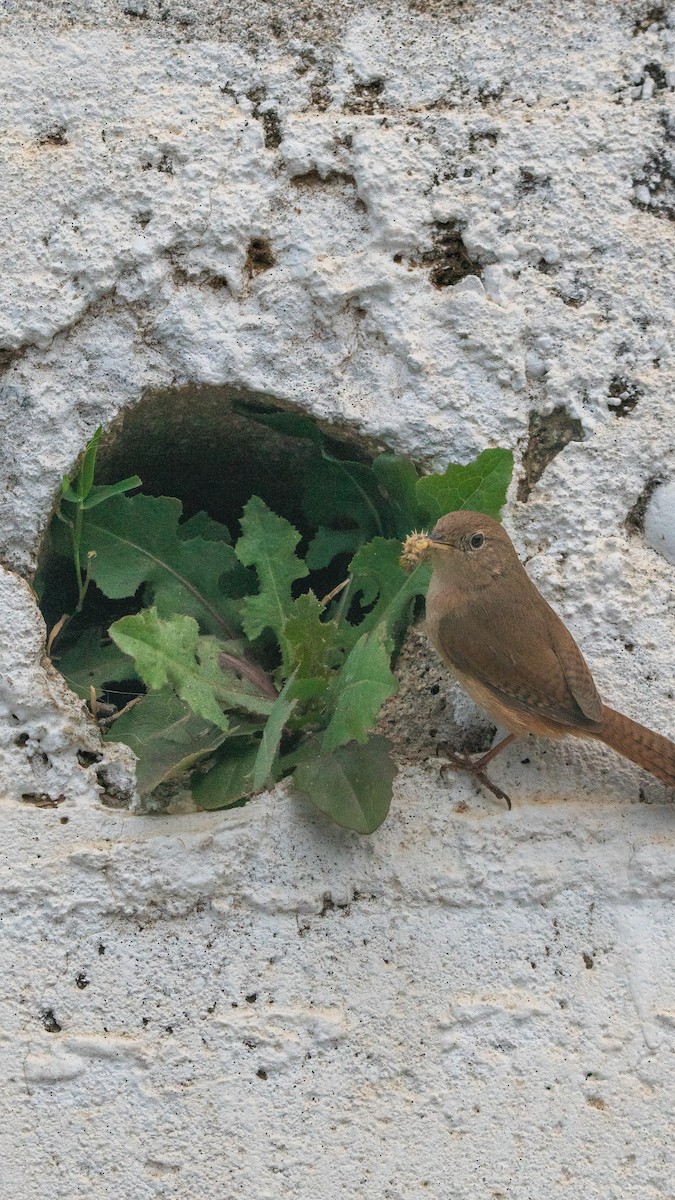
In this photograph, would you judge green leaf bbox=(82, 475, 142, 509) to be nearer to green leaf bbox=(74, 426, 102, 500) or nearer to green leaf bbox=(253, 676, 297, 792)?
green leaf bbox=(74, 426, 102, 500)

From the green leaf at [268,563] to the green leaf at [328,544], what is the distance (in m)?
0.23

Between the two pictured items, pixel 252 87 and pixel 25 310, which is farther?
pixel 252 87

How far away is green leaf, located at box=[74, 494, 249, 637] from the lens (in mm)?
2617

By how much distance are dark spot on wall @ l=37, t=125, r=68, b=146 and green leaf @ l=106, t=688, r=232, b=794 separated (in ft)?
4.29

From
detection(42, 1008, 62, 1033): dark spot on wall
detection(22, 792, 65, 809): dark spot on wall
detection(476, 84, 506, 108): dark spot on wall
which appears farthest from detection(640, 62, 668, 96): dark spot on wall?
detection(42, 1008, 62, 1033): dark spot on wall

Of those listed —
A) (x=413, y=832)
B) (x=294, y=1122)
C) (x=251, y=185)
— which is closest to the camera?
(x=294, y=1122)

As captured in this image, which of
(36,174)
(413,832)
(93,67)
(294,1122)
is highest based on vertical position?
(93,67)

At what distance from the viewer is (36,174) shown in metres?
2.56

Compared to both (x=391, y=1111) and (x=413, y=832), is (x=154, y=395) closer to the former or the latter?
(x=413, y=832)

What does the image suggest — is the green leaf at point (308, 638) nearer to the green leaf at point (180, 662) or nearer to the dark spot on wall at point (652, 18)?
the green leaf at point (180, 662)

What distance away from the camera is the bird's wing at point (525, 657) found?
2.27 m

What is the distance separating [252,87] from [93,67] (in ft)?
1.24

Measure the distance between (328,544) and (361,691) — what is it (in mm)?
796

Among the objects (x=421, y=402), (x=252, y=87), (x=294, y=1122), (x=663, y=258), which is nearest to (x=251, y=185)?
(x=252, y=87)
